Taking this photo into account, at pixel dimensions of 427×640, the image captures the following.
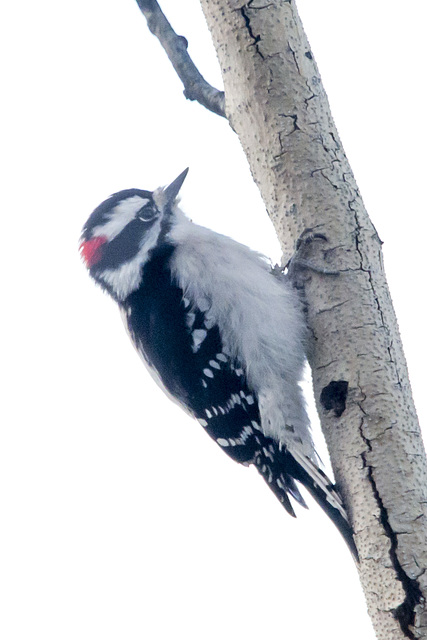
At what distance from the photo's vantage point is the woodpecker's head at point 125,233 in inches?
141

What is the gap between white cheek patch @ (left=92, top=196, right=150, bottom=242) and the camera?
3.60 meters

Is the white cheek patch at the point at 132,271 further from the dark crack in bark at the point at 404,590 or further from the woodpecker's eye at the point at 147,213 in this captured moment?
the dark crack in bark at the point at 404,590

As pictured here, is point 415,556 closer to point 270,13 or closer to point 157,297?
point 157,297

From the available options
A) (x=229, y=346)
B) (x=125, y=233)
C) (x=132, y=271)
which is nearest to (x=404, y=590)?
(x=229, y=346)

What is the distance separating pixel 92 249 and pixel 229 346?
0.96m

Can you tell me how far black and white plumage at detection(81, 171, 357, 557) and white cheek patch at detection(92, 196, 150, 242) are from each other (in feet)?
0.68

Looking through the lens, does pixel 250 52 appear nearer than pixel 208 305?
Yes

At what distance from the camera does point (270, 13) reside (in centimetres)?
275

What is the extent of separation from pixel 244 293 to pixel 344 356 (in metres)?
0.74

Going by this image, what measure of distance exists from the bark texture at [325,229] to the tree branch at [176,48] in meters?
0.31

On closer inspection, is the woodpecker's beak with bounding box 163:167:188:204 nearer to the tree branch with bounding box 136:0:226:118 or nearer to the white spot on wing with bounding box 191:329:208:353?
the tree branch with bounding box 136:0:226:118

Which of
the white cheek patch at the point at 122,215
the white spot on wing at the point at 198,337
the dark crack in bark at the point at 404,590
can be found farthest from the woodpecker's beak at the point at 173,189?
the dark crack in bark at the point at 404,590

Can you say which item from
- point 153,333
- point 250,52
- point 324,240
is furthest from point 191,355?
point 250,52

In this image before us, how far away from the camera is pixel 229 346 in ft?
10.7
